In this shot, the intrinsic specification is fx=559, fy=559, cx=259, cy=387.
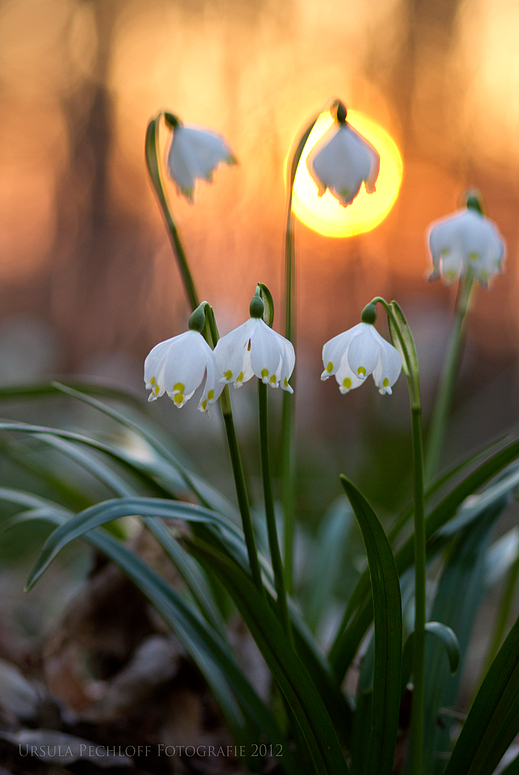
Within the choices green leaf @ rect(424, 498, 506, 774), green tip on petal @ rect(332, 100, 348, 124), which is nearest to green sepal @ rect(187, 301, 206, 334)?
green tip on petal @ rect(332, 100, 348, 124)

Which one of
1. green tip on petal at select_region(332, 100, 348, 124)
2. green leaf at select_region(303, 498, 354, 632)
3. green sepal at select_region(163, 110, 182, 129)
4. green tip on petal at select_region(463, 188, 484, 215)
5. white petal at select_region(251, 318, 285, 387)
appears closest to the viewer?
white petal at select_region(251, 318, 285, 387)

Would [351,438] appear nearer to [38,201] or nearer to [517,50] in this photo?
[517,50]

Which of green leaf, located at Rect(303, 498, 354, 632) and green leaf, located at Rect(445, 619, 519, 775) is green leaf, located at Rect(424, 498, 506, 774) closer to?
green leaf, located at Rect(445, 619, 519, 775)

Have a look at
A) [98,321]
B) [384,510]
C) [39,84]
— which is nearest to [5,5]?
[39,84]

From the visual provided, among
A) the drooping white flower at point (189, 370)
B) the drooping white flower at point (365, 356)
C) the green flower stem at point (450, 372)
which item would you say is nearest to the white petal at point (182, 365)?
the drooping white flower at point (189, 370)

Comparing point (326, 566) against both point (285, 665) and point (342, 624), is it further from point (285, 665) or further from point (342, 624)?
point (285, 665)

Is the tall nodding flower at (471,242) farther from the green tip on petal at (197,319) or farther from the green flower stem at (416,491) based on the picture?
the green tip on petal at (197,319)

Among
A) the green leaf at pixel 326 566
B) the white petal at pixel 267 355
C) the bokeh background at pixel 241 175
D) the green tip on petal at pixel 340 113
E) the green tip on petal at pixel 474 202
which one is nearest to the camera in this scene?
the white petal at pixel 267 355
